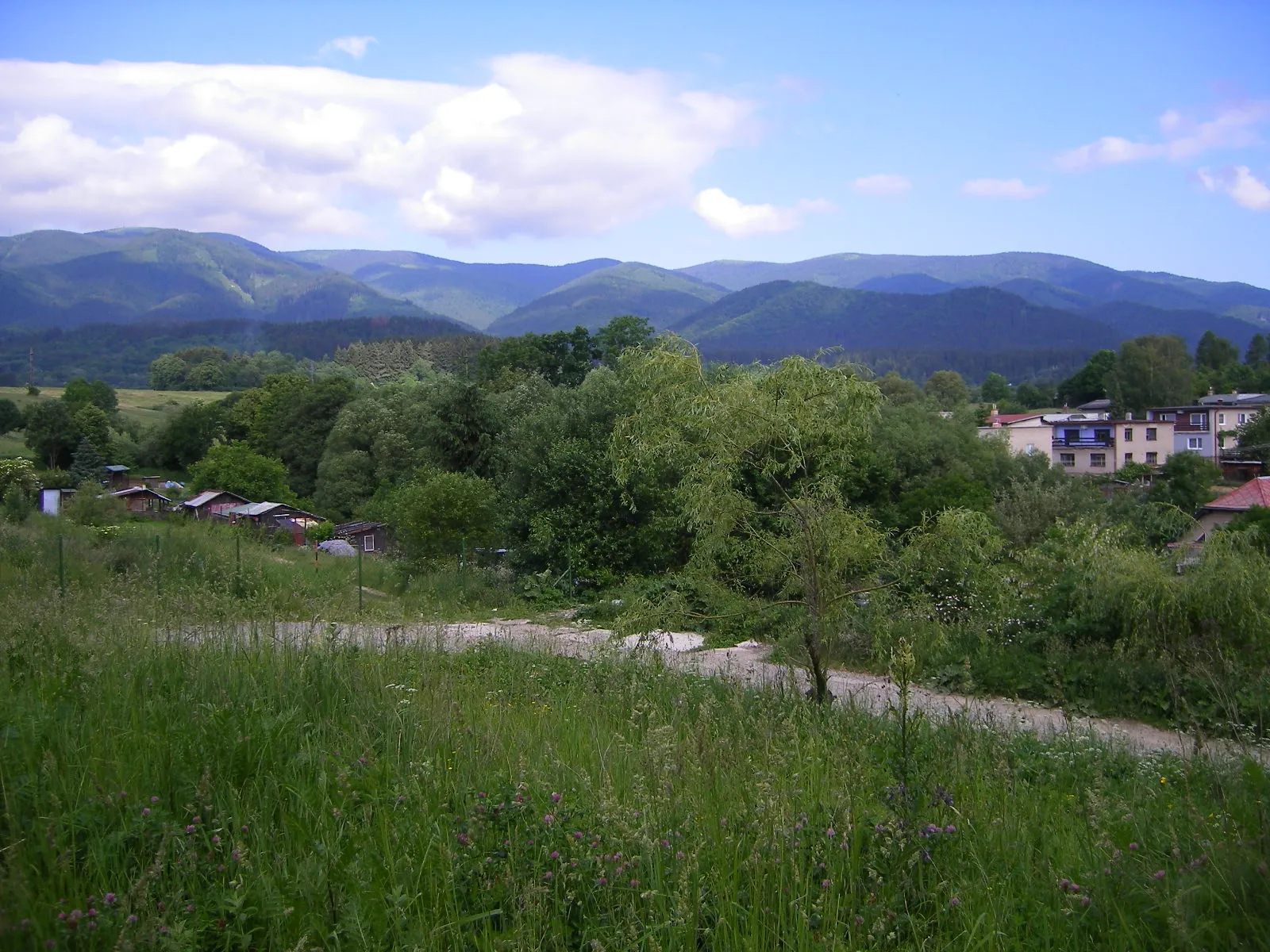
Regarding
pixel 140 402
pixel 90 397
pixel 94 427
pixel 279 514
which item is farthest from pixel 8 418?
pixel 279 514

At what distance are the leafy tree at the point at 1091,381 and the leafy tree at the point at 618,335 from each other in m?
78.2

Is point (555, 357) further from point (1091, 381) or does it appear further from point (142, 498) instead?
point (1091, 381)

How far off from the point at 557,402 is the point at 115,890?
820 inches

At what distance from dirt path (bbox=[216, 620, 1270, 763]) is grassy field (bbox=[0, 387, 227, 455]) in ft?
245

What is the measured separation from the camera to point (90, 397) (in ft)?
276

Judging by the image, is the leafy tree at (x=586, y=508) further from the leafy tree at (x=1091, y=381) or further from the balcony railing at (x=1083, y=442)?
the leafy tree at (x=1091, y=381)

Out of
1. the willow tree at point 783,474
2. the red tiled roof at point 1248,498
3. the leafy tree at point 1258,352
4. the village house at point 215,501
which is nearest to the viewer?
the willow tree at point 783,474

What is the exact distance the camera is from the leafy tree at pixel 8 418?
262ft

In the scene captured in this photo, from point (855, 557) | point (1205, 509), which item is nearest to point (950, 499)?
point (1205, 509)

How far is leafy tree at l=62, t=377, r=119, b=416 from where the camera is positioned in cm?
7956

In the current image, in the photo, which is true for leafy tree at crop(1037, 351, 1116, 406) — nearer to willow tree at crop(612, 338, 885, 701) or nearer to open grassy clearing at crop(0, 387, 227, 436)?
open grassy clearing at crop(0, 387, 227, 436)

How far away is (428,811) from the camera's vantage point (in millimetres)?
3180

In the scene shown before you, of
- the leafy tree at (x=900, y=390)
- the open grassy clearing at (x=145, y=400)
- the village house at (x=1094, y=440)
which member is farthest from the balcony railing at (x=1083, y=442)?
the open grassy clearing at (x=145, y=400)

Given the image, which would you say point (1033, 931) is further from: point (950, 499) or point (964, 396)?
point (964, 396)
